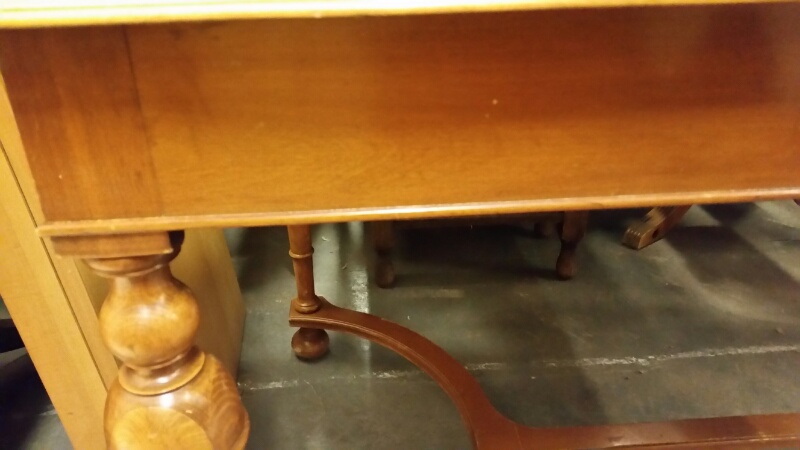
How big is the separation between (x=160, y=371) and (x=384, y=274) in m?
0.88

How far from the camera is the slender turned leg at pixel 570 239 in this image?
4.36 ft

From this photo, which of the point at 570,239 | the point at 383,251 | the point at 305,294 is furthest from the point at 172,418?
the point at 570,239

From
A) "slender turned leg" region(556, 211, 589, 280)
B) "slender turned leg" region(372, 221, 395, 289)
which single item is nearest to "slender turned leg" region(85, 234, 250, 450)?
"slender turned leg" region(372, 221, 395, 289)

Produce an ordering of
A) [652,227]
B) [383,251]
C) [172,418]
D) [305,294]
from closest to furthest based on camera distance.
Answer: [172,418]
[305,294]
[383,251]
[652,227]

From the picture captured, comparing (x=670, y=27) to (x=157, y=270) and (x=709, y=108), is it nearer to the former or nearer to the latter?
(x=709, y=108)

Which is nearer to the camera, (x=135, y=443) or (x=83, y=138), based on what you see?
(x=83, y=138)

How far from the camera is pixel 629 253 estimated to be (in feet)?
5.12

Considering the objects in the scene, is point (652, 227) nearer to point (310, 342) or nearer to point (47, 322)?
point (310, 342)

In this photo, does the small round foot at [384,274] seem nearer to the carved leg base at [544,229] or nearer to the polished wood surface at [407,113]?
the carved leg base at [544,229]

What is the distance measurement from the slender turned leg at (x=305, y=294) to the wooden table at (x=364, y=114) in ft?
1.77

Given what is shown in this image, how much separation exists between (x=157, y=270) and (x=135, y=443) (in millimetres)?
166

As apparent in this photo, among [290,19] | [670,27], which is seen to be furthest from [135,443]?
[670,27]

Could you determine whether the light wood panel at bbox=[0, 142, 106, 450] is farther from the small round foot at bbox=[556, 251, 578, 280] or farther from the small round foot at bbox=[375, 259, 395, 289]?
the small round foot at bbox=[556, 251, 578, 280]

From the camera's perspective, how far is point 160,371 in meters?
0.54
